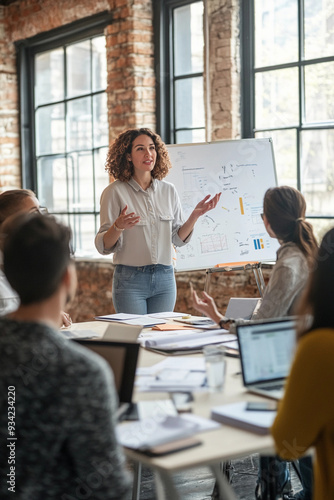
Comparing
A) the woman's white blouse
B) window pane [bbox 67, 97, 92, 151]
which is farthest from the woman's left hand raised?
A: window pane [bbox 67, 97, 92, 151]

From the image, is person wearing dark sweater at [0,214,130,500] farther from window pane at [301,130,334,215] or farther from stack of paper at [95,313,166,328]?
window pane at [301,130,334,215]

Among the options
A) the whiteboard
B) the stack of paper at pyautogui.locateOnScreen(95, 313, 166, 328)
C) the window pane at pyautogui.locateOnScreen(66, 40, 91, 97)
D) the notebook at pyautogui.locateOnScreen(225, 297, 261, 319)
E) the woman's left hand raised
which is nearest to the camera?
the notebook at pyautogui.locateOnScreen(225, 297, 261, 319)

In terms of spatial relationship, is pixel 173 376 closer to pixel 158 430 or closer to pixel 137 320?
pixel 158 430

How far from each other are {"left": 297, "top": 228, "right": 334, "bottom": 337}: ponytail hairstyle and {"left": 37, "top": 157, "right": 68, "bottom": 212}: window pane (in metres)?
5.32

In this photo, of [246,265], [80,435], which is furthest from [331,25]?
[80,435]

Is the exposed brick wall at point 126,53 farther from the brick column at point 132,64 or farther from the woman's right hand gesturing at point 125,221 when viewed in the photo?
the woman's right hand gesturing at point 125,221

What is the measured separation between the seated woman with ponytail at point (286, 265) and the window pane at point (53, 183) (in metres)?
4.23

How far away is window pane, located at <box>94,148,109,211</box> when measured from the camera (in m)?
6.19

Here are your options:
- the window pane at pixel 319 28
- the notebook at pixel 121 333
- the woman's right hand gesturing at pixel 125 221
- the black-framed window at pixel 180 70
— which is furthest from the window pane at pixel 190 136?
the notebook at pixel 121 333

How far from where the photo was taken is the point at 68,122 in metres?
6.70

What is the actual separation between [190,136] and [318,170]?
1299 mm

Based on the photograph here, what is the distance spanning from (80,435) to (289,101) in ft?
12.0

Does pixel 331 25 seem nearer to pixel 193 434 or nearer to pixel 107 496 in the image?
pixel 193 434

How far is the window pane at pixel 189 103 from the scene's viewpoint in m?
5.32
